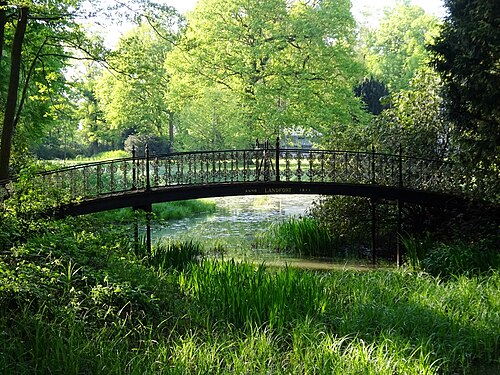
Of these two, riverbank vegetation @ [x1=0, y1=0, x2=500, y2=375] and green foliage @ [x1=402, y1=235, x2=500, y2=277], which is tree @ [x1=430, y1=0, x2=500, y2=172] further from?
green foliage @ [x1=402, y1=235, x2=500, y2=277]

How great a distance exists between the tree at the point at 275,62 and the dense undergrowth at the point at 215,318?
47.2 ft

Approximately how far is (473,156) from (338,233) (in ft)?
17.0

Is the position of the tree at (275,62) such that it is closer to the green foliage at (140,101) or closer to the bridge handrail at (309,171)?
the green foliage at (140,101)

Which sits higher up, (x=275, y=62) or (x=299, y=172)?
(x=275, y=62)

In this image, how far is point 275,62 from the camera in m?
22.8

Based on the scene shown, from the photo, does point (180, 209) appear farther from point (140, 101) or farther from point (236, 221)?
point (140, 101)

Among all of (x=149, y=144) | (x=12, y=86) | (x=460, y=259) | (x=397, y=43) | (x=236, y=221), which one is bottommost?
(x=236, y=221)

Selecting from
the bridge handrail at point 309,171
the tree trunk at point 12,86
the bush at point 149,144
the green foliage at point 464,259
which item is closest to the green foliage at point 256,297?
the green foliage at point 464,259

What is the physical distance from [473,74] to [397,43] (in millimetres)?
38809

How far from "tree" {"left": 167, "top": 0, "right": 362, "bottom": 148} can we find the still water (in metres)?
3.20

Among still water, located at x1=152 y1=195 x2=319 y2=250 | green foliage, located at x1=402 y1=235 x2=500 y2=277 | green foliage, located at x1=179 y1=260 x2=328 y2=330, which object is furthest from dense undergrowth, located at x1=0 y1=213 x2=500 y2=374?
still water, located at x1=152 y1=195 x2=319 y2=250

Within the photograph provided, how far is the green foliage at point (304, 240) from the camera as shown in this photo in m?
14.0

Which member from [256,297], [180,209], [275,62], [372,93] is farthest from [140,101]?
[256,297]

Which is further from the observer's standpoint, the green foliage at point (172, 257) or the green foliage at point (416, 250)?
the green foliage at point (416, 250)
